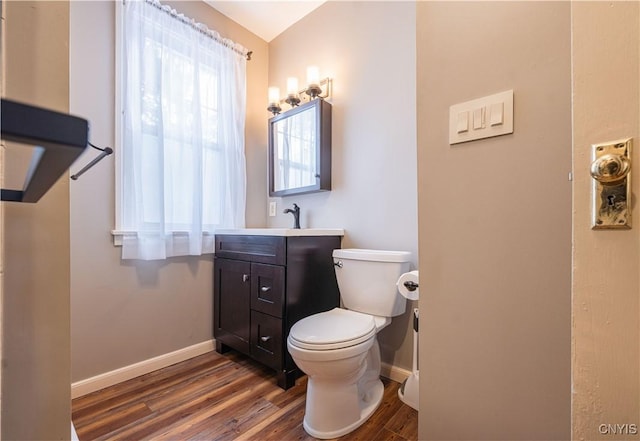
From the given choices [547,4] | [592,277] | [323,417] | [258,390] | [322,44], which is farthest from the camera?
[322,44]

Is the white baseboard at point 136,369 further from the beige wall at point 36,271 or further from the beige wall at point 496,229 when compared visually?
the beige wall at point 496,229

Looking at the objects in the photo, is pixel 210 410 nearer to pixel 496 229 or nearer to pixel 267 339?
pixel 267 339

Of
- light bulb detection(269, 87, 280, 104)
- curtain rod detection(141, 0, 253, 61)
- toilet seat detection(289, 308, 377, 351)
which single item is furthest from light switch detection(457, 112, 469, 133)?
curtain rod detection(141, 0, 253, 61)

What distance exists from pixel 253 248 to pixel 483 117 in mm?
1398

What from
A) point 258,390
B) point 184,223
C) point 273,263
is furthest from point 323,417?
point 184,223

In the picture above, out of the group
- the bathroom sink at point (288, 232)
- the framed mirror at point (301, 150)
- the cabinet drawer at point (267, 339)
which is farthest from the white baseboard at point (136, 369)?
→ the framed mirror at point (301, 150)

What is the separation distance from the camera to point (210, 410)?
1429 mm

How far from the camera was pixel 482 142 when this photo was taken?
77 cm

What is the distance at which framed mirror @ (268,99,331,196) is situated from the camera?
6.55 feet

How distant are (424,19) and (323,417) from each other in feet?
5.03

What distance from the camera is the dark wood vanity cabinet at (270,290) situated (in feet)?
5.26

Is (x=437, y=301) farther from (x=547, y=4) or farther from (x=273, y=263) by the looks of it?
(x=273, y=263)

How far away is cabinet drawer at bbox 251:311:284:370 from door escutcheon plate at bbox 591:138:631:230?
144cm

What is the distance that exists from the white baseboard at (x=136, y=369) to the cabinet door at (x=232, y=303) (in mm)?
149
